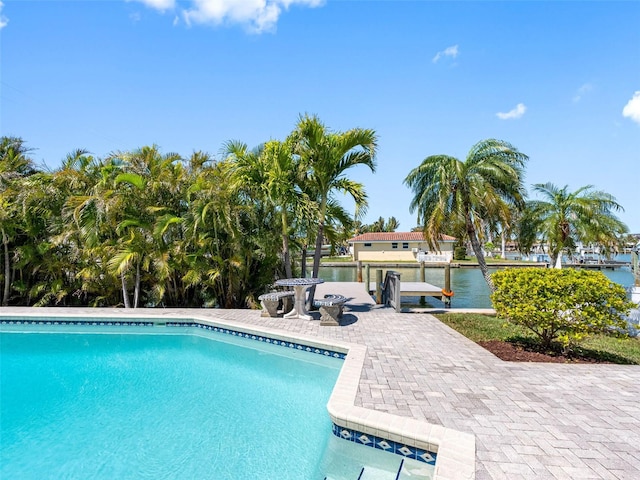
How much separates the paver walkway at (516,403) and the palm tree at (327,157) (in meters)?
3.94

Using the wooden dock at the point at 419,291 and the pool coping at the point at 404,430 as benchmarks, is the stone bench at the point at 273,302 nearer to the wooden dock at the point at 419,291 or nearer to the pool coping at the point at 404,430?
the wooden dock at the point at 419,291

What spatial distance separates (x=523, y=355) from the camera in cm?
546

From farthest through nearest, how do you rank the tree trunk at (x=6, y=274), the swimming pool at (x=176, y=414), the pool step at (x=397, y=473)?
the tree trunk at (x=6, y=274), the swimming pool at (x=176, y=414), the pool step at (x=397, y=473)

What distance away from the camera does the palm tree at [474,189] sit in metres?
9.67

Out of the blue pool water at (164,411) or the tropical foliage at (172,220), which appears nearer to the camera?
the blue pool water at (164,411)

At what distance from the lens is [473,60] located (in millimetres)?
9680

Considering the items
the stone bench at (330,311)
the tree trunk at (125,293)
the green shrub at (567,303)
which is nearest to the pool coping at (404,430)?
the stone bench at (330,311)

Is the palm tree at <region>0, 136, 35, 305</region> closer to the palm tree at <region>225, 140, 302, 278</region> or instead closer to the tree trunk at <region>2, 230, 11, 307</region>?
the tree trunk at <region>2, 230, 11, 307</region>

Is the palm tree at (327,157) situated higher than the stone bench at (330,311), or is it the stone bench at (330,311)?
the palm tree at (327,157)

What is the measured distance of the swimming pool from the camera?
10.6 ft

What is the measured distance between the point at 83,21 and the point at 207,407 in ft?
33.7

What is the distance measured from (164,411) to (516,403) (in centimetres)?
425

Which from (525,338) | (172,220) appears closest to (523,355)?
(525,338)

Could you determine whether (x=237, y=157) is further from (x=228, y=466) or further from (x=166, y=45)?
(x=228, y=466)
